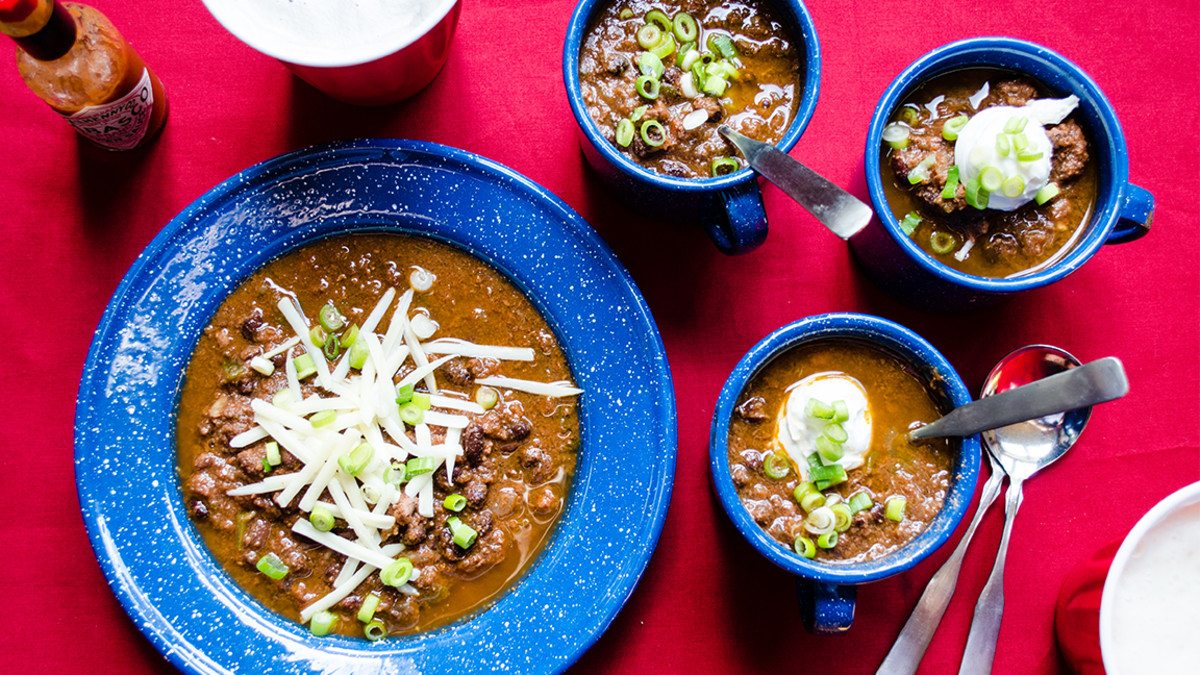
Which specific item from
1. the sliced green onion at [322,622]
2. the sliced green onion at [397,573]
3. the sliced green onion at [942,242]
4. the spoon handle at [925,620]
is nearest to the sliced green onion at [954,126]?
the sliced green onion at [942,242]

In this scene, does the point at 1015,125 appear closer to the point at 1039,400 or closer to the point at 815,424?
the point at 1039,400

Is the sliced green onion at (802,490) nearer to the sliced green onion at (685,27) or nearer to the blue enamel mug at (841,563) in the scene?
the blue enamel mug at (841,563)

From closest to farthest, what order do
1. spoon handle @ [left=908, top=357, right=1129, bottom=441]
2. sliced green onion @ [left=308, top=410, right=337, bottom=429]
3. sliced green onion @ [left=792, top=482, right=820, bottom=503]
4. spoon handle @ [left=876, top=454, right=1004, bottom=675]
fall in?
1. spoon handle @ [left=908, top=357, right=1129, bottom=441]
2. sliced green onion @ [left=792, top=482, right=820, bottom=503]
3. sliced green onion @ [left=308, top=410, right=337, bottom=429]
4. spoon handle @ [left=876, top=454, right=1004, bottom=675]

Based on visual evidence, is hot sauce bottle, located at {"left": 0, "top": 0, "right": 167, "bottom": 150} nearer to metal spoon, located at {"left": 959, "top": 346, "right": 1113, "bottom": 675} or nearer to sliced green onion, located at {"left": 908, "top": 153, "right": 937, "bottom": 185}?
sliced green onion, located at {"left": 908, "top": 153, "right": 937, "bottom": 185}

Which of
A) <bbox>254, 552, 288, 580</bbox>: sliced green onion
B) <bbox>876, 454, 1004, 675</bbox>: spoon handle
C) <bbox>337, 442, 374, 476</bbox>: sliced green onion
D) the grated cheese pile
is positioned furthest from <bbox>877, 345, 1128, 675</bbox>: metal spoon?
<bbox>254, 552, 288, 580</bbox>: sliced green onion

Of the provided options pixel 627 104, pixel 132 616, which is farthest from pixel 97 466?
pixel 627 104

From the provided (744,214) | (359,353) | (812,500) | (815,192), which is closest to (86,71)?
(359,353)
